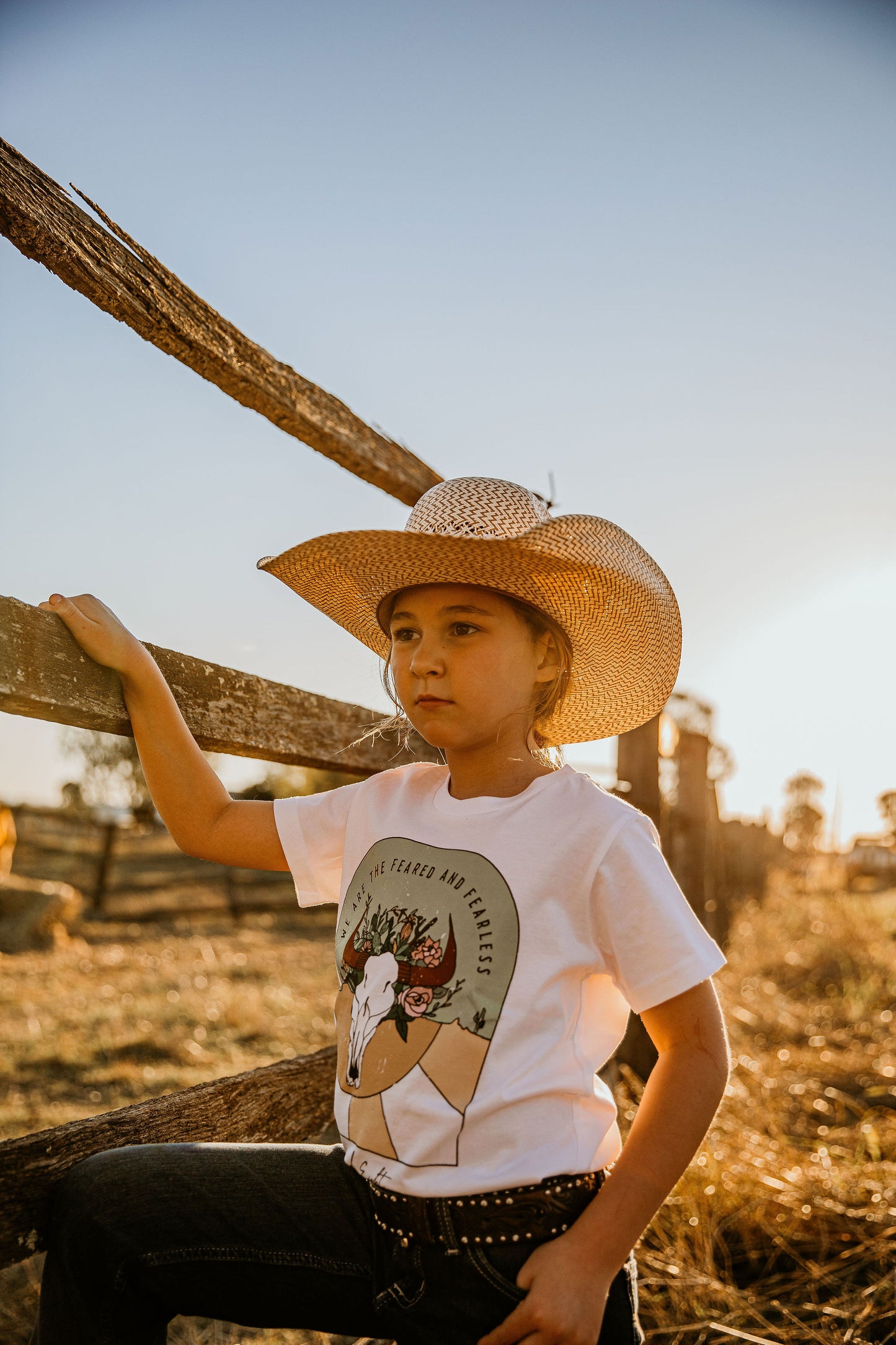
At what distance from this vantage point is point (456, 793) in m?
1.76

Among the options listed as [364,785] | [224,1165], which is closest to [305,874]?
[364,785]

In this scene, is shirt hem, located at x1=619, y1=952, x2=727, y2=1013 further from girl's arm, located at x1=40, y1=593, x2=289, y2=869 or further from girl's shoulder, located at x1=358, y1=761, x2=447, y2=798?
girl's arm, located at x1=40, y1=593, x2=289, y2=869

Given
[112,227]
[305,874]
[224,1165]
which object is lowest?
[224,1165]

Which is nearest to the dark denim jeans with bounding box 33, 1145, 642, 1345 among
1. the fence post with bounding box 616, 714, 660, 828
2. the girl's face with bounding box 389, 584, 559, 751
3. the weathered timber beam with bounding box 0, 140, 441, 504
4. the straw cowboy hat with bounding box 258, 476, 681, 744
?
the girl's face with bounding box 389, 584, 559, 751

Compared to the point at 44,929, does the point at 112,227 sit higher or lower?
higher

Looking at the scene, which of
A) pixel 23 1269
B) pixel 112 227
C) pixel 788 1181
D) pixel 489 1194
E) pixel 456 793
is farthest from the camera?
pixel 788 1181

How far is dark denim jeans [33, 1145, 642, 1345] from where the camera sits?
4.39 ft

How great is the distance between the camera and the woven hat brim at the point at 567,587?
5.29ft

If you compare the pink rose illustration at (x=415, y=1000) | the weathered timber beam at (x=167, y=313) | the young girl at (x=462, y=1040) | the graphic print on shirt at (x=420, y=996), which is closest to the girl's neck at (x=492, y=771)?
the young girl at (x=462, y=1040)

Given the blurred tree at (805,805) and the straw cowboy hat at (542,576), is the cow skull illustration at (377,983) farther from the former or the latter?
the blurred tree at (805,805)

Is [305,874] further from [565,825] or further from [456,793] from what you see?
[565,825]

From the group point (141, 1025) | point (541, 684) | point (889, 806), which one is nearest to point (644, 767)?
point (541, 684)

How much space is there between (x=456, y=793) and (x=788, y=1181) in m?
2.19

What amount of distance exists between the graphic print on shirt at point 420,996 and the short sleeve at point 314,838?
20cm
